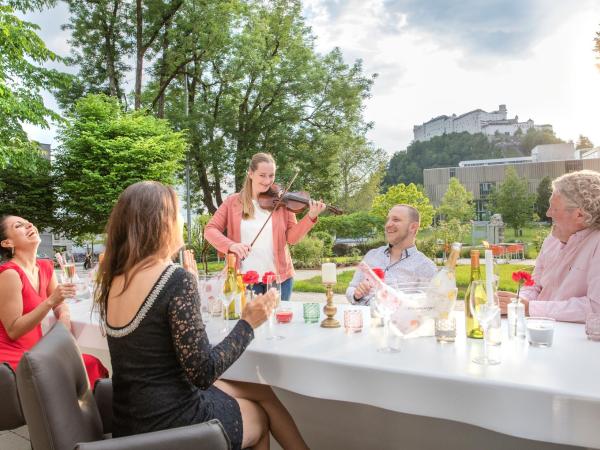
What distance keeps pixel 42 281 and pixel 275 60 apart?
19.2 metres

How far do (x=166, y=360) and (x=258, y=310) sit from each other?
364 mm

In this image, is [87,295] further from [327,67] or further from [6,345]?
[327,67]

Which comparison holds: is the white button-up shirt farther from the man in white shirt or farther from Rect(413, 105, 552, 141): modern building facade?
Rect(413, 105, 552, 141): modern building facade

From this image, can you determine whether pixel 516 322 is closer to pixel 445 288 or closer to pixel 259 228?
pixel 445 288

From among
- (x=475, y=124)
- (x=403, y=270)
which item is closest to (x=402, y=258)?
(x=403, y=270)

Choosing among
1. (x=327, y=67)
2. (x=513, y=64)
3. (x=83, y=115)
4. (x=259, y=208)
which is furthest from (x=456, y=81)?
(x=259, y=208)

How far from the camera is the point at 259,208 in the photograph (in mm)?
3559

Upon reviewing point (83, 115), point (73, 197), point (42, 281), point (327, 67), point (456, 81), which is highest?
point (456, 81)

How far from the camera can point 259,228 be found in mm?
3436

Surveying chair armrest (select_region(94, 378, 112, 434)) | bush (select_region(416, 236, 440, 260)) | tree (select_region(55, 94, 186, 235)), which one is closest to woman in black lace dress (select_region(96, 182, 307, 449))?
chair armrest (select_region(94, 378, 112, 434))

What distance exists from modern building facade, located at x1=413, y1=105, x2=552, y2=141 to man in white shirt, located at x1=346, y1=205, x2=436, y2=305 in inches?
2954

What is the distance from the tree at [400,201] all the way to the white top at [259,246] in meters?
18.4

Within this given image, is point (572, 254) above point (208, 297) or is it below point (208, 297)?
above

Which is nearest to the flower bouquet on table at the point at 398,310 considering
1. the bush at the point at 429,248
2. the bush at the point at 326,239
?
the bush at the point at 429,248
